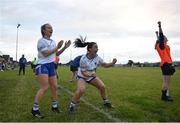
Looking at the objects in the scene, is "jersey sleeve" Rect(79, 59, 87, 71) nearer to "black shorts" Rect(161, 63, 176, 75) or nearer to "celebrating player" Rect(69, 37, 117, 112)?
"celebrating player" Rect(69, 37, 117, 112)

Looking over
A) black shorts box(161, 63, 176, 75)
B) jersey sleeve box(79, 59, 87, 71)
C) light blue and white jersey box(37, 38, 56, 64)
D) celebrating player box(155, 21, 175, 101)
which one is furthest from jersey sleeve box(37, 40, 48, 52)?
black shorts box(161, 63, 176, 75)

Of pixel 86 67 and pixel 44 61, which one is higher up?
pixel 44 61

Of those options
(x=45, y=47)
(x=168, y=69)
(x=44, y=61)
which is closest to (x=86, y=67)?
(x=44, y=61)

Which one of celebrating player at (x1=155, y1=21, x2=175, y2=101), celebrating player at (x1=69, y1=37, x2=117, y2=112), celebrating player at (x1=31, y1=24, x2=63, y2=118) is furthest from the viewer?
celebrating player at (x1=155, y1=21, x2=175, y2=101)

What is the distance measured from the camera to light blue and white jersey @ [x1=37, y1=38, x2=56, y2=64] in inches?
332

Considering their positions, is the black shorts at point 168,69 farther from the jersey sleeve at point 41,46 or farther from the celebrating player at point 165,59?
the jersey sleeve at point 41,46

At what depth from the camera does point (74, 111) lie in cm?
916

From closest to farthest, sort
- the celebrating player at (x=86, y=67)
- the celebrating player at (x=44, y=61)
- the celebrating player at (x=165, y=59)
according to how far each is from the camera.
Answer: the celebrating player at (x=44, y=61)
the celebrating player at (x=86, y=67)
the celebrating player at (x=165, y=59)

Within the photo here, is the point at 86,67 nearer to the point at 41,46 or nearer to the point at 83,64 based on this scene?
the point at 83,64

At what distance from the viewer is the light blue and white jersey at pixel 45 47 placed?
8.44 m

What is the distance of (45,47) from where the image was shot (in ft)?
27.7

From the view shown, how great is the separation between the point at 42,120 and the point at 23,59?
26172mm


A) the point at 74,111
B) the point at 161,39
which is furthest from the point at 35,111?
the point at 161,39

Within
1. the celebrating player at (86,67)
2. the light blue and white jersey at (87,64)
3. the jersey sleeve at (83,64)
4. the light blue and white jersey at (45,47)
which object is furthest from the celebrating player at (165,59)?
the light blue and white jersey at (45,47)
